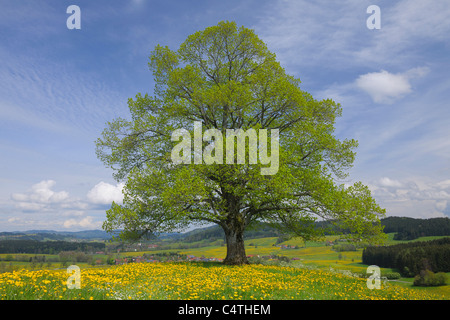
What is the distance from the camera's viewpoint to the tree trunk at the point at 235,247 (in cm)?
2439

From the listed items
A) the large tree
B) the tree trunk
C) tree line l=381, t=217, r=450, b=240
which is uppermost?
the large tree

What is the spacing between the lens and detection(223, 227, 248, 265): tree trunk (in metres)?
24.4

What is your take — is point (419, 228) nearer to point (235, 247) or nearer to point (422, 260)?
point (422, 260)

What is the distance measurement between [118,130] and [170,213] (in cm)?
860

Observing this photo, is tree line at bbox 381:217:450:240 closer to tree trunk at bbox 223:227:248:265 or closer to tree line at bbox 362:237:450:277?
tree line at bbox 362:237:450:277

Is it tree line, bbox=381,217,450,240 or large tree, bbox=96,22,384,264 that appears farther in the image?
tree line, bbox=381,217,450,240

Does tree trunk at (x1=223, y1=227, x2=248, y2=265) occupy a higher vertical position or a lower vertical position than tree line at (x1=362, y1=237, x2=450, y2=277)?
higher

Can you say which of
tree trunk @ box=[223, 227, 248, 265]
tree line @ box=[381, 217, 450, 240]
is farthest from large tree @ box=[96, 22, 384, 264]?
tree line @ box=[381, 217, 450, 240]

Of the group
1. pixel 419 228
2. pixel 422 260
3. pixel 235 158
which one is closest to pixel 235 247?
pixel 235 158

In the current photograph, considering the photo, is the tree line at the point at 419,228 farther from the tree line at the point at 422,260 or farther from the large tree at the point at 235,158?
the large tree at the point at 235,158

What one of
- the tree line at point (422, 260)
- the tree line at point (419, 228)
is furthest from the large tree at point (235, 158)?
the tree line at point (419, 228)

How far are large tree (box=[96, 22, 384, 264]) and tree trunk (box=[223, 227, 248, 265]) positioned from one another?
8 cm

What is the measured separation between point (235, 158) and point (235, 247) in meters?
8.61
